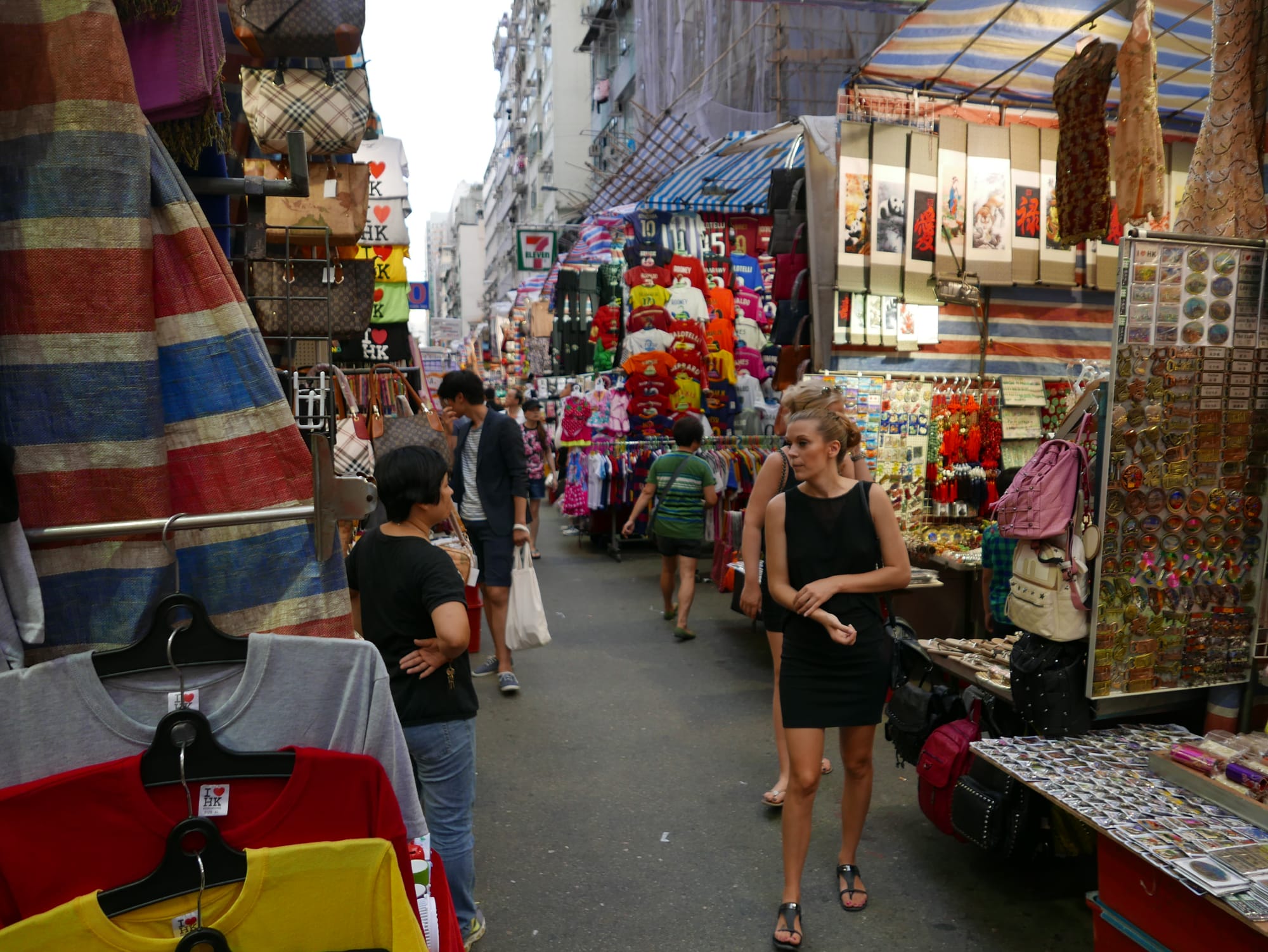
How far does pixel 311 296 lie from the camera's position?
3.54 m

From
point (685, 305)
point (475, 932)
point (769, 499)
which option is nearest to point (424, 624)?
point (475, 932)

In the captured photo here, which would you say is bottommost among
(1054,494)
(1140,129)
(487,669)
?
(487,669)

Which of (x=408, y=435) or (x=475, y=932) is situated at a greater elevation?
(x=408, y=435)

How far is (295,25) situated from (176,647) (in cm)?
241

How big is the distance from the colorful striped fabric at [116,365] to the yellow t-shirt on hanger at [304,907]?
0.46 metres

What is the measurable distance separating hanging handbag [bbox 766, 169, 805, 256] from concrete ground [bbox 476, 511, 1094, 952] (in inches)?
137

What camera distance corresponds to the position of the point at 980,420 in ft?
24.5

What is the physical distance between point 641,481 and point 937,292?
4.42 metres

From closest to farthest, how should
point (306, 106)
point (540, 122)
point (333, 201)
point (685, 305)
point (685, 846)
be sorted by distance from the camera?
point (306, 106)
point (685, 846)
point (333, 201)
point (685, 305)
point (540, 122)

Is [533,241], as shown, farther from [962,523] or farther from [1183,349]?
[1183,349]

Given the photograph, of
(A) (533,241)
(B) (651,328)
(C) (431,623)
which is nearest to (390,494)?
(C) (431,623)

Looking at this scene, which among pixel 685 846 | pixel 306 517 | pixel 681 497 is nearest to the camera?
pixel 306 517

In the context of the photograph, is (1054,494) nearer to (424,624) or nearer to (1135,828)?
(1135,828)

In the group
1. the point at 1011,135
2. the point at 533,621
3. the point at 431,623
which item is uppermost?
the point at 1011,135
